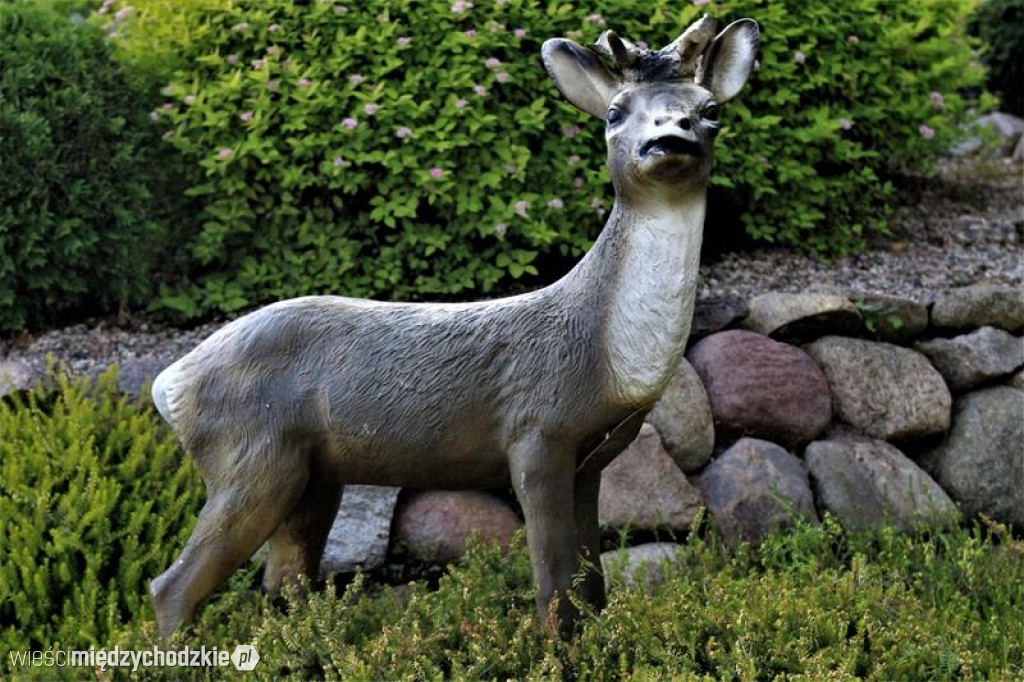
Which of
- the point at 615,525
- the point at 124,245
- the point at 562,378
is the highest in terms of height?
the point at 562,378

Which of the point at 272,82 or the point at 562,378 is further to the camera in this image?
the point at 272,82

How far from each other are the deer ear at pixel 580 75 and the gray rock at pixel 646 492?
5.63ft

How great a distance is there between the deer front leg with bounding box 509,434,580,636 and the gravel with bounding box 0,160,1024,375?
2.26 meters

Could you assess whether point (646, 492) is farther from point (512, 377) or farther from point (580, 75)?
point (580, 75)

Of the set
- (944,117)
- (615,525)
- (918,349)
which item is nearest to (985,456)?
(918,349)

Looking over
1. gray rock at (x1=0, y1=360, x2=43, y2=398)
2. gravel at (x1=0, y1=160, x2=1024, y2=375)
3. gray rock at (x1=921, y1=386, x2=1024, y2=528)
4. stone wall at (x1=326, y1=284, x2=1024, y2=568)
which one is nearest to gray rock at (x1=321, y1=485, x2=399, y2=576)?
stone wall at (x1=326, y1=284, x2=1024, y2=568)

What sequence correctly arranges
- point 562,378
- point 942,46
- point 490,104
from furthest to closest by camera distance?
point 942,46 → point 490,104 → point 562,378

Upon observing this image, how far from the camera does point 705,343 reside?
4.94 meters

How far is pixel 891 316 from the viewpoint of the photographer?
5.08 m

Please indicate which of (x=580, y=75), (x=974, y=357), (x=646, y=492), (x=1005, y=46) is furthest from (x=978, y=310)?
(x=1005, y=46)

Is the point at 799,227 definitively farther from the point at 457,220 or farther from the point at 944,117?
the point at 457,220

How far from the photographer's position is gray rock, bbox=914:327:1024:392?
16.8 ft

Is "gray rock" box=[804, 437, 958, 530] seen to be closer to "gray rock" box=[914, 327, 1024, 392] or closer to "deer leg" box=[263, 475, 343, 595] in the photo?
"gray rock" box=[914, 327, 1024, 392]

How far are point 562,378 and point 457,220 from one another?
7.26 feet
